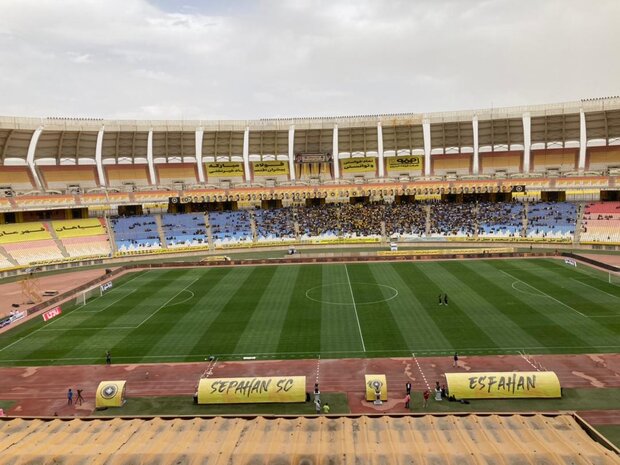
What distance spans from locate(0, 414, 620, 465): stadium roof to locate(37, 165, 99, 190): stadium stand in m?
72.7

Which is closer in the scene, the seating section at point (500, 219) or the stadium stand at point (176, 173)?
the seating section at point (500, 219)

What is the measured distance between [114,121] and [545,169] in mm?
73704

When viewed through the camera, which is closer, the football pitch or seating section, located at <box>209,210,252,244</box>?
the football pitch

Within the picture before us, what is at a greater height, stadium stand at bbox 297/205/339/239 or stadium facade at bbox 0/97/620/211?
stadium facade at bbox 0/97/620/211

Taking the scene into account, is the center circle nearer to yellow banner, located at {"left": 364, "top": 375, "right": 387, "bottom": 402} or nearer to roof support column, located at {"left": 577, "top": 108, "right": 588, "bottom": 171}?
yellow banner, located at {"left": 364, "top": 375, "right": 387, "bottom": 402}

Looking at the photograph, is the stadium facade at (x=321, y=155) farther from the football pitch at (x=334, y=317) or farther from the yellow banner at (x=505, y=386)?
the yellow banner at (x=505, y=386)

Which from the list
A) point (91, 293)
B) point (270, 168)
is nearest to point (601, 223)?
point (270, 168)

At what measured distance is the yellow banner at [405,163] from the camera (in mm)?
86938

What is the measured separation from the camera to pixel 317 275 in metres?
49.7

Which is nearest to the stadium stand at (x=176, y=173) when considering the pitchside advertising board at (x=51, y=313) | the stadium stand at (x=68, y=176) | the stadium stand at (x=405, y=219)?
the stadium stand at (x=68, y=176)

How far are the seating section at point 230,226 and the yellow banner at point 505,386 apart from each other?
181 feet

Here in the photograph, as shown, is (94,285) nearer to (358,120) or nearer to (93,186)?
(93,186)

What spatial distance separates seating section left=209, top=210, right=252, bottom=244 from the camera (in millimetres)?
74375

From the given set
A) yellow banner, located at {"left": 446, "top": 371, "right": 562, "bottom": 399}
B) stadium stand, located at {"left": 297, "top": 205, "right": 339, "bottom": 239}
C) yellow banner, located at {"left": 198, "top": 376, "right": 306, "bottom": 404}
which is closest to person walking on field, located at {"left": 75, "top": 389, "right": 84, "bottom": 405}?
yellow banner, located at {"left": 198, "top": 376, "right": 306, "bottom": 404}
